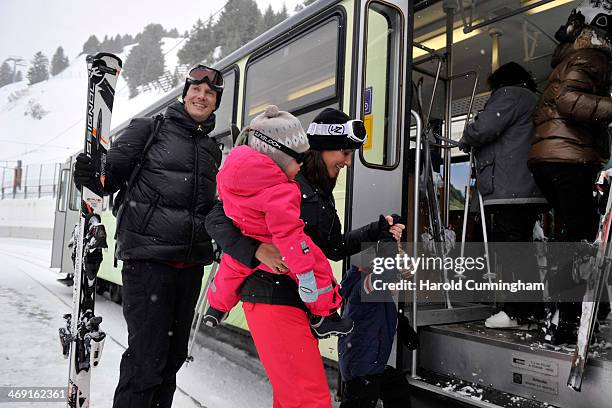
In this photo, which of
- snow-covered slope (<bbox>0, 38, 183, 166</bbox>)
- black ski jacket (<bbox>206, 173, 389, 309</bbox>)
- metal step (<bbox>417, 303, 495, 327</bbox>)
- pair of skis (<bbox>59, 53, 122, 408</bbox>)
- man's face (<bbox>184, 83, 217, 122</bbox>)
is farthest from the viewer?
snow-covered slope (<bbox>0, 38, 183, 166</bbox>)

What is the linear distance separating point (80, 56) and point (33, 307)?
130433 millimetres

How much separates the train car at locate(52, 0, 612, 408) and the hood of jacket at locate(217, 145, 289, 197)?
3.65 feet

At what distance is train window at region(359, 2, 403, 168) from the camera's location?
272cm

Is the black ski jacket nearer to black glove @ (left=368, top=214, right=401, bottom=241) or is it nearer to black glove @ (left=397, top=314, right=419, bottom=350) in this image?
black glove @ (left=368, top=214, right=401, bottom=241)

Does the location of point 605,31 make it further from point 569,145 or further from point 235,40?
point 235,40

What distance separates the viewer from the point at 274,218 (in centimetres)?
152

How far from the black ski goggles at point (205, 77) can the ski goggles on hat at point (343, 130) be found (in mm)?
717

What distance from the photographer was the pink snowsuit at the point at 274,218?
152cm

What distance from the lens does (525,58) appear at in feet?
14.4

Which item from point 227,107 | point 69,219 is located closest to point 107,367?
point 227,107

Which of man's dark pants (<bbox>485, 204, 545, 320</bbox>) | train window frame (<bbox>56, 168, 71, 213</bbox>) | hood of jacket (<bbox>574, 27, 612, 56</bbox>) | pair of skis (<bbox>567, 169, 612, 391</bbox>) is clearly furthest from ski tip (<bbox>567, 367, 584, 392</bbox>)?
train window frame (<bbox>56, 168, 71, 213</bbox>)

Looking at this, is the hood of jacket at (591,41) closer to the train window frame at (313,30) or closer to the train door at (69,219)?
the train window frame at (313,30)

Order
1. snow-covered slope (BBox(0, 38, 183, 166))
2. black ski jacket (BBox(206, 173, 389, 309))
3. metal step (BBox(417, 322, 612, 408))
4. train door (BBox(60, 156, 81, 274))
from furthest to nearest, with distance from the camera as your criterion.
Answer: snow-covered slope (BBox(0, 38, 183, 166)) < train door (BBox(60, 156, 81, 274)) < metal step (BBox(417, 322, 612, 408)) < black ski jacket (BBox(206, 173, 389, 309))

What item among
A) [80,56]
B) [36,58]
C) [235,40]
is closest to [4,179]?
[235,40]
